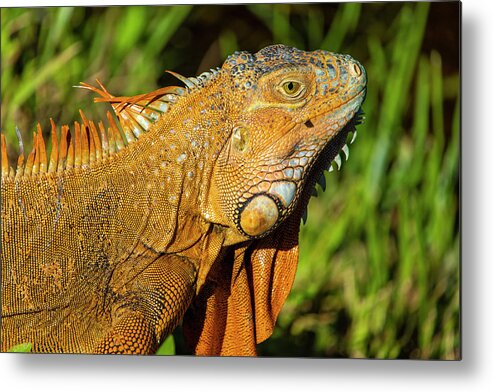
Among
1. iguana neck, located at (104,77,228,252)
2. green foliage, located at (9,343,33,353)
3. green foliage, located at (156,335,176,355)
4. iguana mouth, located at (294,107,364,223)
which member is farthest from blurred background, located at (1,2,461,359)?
green foliage, located at (9,343,33,353)

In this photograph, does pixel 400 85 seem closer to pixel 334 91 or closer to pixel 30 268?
pixel 334 91

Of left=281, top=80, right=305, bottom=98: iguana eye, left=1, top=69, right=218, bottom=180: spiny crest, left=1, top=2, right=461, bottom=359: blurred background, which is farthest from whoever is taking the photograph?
left=1, top=2, right=461, bottom=359: blurred background

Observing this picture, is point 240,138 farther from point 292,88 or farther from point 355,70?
point 355,70

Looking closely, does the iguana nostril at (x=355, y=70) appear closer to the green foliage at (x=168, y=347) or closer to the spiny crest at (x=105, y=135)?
the spiny crest at (x=105, y=135)

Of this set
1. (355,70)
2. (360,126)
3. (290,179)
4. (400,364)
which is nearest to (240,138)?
(290,179)

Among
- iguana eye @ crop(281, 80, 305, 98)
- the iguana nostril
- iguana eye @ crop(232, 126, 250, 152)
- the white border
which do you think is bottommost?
the white border

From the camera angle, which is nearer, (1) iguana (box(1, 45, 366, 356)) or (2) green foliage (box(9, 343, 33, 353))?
Answer: (1) iguana (box(1, 45, 366, 356))

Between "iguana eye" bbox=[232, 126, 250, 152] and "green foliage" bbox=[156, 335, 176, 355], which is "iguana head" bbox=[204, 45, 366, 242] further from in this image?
"green foliage" bbox=[156, 335, 176, 355]
